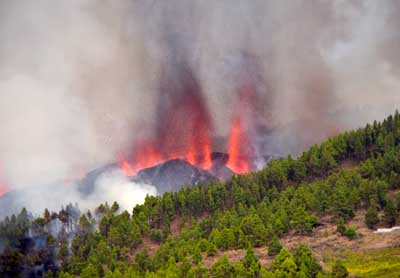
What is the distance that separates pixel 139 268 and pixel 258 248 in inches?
1220

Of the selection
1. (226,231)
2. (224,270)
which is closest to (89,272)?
(226,231)

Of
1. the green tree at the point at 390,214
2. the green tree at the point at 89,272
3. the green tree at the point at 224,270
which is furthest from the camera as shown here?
the green tree at the point at 390,214

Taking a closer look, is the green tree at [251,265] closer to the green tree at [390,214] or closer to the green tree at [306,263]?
the green tree at [306,263]

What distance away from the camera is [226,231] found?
158 metres

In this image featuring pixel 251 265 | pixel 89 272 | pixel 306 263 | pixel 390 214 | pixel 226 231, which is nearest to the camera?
pixel 306 263

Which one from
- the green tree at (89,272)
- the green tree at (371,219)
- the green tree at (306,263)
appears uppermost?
the green tree at (371,219)

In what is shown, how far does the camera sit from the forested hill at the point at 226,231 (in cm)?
13300

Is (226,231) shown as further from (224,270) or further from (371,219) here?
(371,219)

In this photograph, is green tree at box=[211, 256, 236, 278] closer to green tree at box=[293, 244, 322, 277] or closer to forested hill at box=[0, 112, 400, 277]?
forested hill at box=[0, 112, 400, 277]

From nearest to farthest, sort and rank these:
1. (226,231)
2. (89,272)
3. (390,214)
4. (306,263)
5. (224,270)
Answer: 1. (306,263)
2. (224,270)
3. (89,272)
4. (390,214)
5. (226,231)

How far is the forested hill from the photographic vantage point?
5236 inches

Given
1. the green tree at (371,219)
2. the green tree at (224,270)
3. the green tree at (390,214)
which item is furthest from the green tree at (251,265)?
the green tree at (390,214)

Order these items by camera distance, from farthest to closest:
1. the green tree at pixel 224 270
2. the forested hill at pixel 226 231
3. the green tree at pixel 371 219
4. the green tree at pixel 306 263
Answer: the green tree at pixel 371 219 → the forested hill at pixel 226 231 → the green tree at pixel 224 270 → the green tree at pixel 306 263

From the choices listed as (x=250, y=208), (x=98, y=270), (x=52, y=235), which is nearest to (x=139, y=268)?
(x=98, y=270)
